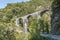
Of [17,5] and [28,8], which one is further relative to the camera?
[17,5]

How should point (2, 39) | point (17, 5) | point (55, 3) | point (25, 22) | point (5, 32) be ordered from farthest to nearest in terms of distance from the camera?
1. point (17, 5)
2. point (25, 22)
3. point (55, 3)
4. point (5, 32)
5. point (2, 39)

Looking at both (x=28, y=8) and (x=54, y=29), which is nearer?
(x=54, y=29)

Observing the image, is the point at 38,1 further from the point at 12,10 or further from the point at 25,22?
the point at 25,22

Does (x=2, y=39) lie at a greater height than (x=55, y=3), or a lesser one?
lesser

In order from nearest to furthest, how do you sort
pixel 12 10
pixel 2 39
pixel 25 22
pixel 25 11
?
pixel 2 39 < pixel 25 22 < pixel 25 11 < pixel 12 10

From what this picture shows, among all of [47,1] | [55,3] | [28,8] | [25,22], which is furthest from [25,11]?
[55,3]

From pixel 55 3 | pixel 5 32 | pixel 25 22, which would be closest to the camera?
pixel 5 32

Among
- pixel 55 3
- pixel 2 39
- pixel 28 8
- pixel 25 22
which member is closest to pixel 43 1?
pixel 28 8

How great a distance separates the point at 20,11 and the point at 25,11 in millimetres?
2440

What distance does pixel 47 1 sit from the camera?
5947cm

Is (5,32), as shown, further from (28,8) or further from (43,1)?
(43,1)

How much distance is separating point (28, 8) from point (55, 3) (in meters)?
34.7

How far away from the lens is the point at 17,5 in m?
65.8

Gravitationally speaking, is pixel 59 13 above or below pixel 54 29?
above
